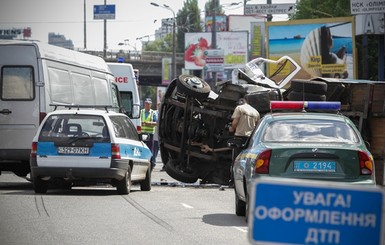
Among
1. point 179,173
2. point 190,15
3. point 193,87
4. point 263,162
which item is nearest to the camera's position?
point 263,162

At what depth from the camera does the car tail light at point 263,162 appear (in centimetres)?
1191

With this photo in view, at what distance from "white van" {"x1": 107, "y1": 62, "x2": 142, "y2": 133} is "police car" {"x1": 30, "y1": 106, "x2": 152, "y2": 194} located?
9.53m

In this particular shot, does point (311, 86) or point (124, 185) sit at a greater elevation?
point (311, 86)

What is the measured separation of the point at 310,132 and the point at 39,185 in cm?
648

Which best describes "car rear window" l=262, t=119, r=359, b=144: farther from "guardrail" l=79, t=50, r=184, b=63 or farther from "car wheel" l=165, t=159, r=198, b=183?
"guardrail" l=79, t=50, r=184, b=63

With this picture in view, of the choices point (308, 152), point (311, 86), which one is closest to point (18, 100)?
point (311, 86)

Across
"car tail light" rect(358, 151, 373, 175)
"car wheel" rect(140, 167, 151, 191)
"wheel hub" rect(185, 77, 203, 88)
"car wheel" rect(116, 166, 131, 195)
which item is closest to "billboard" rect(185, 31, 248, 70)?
"car wheel" rect(140, 167, 151, 191)

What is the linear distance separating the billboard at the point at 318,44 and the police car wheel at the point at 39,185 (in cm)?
3719

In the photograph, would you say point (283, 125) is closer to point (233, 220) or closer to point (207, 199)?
point (233, 220)

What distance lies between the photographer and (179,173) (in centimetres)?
1864

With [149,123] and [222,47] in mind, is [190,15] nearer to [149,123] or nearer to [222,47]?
[222,47]

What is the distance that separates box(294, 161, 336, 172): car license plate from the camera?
11797mm

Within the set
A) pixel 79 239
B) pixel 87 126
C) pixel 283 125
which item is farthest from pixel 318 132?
pixel 87 126

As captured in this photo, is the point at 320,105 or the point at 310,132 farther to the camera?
the point at 320,105
